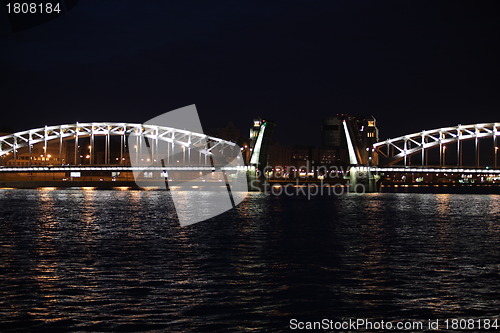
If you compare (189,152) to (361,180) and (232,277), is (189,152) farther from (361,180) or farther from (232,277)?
(232,277)

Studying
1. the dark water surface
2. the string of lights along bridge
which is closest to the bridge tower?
the string of lights along bridge

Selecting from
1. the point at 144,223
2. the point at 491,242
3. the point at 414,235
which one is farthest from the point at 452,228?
the point at 144,223

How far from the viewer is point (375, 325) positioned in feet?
48.4

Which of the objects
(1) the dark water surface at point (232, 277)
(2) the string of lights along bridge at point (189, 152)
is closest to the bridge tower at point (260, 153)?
(2) the string of lights along bridge at point (189, 152)

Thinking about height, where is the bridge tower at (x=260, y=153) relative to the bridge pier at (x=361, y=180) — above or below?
above

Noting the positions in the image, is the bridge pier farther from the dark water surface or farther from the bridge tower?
the dark water surface

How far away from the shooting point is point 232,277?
2080 cm

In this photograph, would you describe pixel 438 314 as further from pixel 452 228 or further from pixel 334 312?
pixel 452 228

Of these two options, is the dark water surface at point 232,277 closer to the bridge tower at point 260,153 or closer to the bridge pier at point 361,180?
the bridge pier at point 361,180

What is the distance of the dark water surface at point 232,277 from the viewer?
51.3 feet

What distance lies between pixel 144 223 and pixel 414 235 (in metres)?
16.1

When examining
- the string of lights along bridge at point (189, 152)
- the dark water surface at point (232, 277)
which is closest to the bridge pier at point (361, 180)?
the string of lights along bridge at point (189, 152)

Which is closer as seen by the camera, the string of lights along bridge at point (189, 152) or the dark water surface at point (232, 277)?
the dark water surface at point (232, 277)

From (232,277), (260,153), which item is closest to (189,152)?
(260,153)
